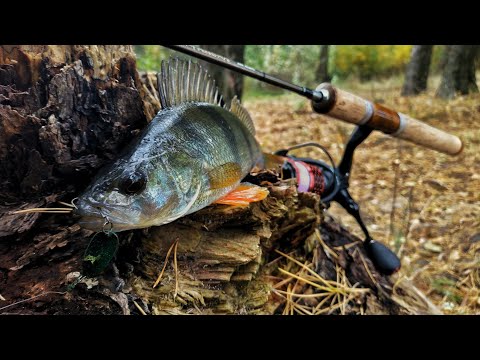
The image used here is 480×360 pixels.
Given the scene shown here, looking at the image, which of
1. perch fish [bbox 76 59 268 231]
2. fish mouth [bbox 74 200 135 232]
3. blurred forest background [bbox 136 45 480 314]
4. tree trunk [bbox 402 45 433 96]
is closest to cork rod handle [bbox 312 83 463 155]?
perch fish [bbox 76 59 268 231]

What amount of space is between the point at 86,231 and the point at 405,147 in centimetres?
597

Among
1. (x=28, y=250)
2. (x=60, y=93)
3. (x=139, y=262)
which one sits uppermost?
(x=60, y=93)

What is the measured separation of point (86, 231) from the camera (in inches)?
58.7

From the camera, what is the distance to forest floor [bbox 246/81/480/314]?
3455 millimetres

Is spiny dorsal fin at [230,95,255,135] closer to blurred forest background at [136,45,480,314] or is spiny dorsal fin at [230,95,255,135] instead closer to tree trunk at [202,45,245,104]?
blurred forest background at [136,45,480,314]

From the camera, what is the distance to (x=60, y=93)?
1.49 metres

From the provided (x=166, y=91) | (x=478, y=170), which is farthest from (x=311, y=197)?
(x=478, y=170)

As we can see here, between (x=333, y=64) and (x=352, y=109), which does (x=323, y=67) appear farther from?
(x=352, y=109)

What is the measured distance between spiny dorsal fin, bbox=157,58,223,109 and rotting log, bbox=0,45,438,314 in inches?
5.8

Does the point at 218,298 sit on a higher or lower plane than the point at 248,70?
lower

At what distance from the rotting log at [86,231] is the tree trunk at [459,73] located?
8304mm

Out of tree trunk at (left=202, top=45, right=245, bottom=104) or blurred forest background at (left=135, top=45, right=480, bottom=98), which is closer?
tree trunk at (left=202, top=45, right=245, bottom=104)

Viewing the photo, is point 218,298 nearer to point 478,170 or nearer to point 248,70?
point 248,70

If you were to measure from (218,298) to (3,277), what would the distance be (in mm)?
808
